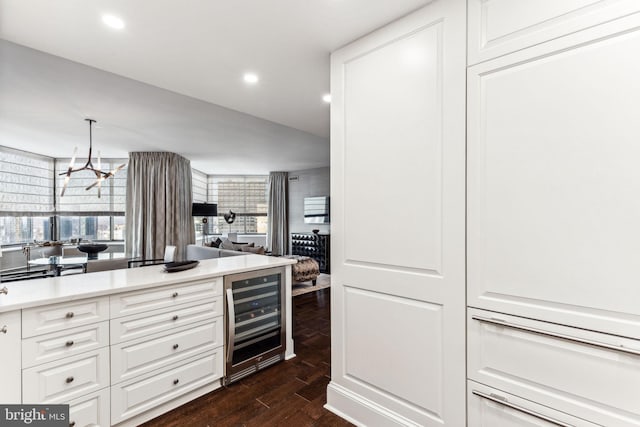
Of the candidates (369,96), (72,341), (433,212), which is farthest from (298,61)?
(72,341)

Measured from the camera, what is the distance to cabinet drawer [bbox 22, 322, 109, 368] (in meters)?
1.46

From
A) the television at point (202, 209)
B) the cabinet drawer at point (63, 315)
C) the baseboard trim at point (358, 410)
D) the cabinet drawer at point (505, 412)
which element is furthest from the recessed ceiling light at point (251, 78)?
the television at point (202, 209)

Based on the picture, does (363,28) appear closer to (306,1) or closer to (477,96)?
(306,1)

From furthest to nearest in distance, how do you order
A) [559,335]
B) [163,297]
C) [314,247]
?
[314,247] → [163,297] → [559,335]

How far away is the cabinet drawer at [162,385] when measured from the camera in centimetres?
174

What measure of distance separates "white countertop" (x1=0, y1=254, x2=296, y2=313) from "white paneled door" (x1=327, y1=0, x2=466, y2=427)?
3.13ft

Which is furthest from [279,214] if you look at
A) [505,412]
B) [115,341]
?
[505,412]

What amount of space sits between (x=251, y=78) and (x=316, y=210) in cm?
563

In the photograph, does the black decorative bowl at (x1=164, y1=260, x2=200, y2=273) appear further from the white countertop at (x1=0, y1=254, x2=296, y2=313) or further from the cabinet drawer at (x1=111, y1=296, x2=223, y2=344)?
the cabinet drawer at (x1=111, y1=296, x2=223, y2=344)

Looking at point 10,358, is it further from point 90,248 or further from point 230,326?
point 90,248

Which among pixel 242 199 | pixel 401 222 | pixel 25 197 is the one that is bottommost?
pixel 401 222

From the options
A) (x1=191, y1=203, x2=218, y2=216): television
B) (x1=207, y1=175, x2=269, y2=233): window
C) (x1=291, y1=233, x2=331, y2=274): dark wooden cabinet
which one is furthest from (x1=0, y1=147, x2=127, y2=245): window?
(x1=291, y1=233, x2=331, y2=274): dark wooden cabinet

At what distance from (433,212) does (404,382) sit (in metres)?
0.99

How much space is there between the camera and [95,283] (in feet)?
5.95
